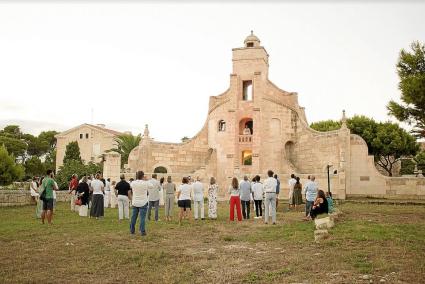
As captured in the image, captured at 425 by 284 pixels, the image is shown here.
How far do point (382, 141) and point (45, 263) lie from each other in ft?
147

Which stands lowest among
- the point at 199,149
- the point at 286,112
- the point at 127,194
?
the point at 127,194

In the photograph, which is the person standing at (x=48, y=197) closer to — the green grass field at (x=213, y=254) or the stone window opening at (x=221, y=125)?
the green grass field at (x=213, y=254)

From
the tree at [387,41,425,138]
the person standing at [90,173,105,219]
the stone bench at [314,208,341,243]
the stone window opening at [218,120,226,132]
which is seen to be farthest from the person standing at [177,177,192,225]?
the stone window opening at [218,120,226,132]

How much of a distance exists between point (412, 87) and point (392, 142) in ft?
92.3

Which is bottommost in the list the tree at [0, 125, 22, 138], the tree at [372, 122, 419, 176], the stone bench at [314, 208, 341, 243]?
the stone bench at [314, 208, 341, 243]

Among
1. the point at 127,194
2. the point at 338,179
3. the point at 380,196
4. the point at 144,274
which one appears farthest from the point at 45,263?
the point at 380,196

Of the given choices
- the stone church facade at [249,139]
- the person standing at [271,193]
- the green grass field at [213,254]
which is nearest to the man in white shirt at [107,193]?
the green grass field at [213,254]

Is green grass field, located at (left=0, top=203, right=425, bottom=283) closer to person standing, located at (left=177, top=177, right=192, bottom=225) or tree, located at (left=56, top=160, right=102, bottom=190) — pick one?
person standing, located at (left=177, top=177, right=192, bottom=225)

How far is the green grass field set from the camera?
24.4 feet

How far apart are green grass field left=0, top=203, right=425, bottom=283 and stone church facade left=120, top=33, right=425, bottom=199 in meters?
20.0

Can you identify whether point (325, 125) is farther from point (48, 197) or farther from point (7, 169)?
point (48, 197)

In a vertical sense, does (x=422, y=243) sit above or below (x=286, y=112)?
below

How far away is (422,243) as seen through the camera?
9.75 meters

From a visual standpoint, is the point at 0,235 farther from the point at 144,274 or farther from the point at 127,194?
the point at 144,274
